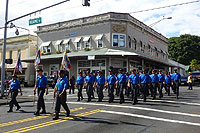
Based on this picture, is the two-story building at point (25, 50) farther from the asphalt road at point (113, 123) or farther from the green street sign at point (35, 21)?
the asphalt road at point (113, 123)

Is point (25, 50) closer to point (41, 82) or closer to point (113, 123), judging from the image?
point (41, 82)

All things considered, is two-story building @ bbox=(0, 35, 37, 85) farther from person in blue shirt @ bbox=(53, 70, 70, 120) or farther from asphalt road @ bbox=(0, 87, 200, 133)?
person in blue shirt @ bbox=(53, 70, 70, 120)

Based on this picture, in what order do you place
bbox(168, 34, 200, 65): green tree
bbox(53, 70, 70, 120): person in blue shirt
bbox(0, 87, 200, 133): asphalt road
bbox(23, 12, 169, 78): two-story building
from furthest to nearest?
1. bbox(168, 34, 200, 65): green tree
2. bbox(23, 12, 169, 78): two-story building
3. bbox(53, 70, 70, 120): person in blue shirt
4. bbox(0, 87, 200, 133): asphalt road

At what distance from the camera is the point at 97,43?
2791cm

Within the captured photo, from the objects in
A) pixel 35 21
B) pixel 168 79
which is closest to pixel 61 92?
pixel 35 21

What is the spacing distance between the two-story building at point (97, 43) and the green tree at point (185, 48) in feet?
104

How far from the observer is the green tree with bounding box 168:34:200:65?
200ft

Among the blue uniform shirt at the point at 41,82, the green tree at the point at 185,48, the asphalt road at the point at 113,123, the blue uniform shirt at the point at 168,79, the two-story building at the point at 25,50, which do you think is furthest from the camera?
the green tree at the point at 185,48

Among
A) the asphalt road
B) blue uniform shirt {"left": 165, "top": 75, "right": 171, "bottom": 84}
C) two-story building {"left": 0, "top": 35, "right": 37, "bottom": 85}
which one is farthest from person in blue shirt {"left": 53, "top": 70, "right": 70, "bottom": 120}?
two-story building {"left": 0, "top": 35, "right": 37, "bottom": 85}

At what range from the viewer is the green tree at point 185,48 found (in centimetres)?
6097

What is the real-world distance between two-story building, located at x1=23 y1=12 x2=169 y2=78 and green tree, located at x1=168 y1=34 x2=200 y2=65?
104 feet

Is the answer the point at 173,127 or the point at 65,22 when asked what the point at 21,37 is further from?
the point at 173,127

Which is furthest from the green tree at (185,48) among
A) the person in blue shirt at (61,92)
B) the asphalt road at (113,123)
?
the person in blue shirt at (61,92)

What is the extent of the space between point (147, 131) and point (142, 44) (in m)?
27.0
